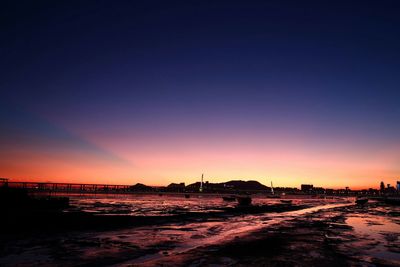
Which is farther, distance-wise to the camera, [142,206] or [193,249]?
[142,206]

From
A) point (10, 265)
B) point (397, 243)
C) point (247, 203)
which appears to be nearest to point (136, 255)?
point (10, 265)

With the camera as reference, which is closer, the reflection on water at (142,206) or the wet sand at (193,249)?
the wet sand at (193,249)

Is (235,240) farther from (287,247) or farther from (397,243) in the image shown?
(397,243)

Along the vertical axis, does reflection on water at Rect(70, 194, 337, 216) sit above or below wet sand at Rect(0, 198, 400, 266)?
below

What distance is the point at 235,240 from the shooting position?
16.7 m

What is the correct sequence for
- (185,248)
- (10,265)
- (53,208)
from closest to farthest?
(10,265), (185,248), (53,208)

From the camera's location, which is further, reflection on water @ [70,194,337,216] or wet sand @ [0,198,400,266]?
reflection on water @ [70,194,337,216]

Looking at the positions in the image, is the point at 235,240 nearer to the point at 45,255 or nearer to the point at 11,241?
the point at 45,255

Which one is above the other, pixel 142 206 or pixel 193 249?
pixel 193 249

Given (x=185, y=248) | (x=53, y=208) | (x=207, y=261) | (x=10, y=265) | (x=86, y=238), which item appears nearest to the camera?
(x=10, y=265)

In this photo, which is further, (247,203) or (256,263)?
(247,203)

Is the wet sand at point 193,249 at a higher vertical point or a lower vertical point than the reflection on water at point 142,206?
higher

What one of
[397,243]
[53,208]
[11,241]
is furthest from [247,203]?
[11,241]

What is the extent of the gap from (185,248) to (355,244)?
9432 mm
